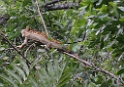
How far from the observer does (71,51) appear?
2.04 meters

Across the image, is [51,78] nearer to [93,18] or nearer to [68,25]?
[93,18]

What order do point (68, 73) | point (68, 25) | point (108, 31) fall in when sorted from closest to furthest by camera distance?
point (108, 31) < point (68, 73) < point (68, 25)

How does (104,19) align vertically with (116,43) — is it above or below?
above

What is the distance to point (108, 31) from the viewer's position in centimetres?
142

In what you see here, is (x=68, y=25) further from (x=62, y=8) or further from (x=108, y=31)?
(x=108, y=31)

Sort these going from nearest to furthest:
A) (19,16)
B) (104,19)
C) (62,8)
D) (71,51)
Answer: (104,19)
(71,51)
(19,16)
(62,8)

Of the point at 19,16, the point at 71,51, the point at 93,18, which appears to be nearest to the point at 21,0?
the point at 19,16

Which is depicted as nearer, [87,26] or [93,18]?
[93,18]

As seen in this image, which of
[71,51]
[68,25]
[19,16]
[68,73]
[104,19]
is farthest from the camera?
[68,25]

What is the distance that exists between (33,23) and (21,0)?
24 centimetres

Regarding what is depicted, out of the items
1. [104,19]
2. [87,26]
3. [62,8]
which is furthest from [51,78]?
[62,8]

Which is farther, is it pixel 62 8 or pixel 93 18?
pixel 62 8

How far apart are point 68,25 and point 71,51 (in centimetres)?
86

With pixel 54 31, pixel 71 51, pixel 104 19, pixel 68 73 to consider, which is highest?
pixel 104 19
